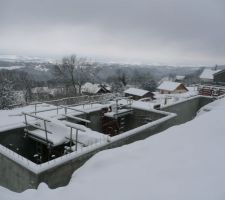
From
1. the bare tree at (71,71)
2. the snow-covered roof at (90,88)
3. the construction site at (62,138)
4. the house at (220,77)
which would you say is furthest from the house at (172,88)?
the construction site at (62,138)

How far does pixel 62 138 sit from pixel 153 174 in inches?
149

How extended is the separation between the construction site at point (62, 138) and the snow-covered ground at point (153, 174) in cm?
38

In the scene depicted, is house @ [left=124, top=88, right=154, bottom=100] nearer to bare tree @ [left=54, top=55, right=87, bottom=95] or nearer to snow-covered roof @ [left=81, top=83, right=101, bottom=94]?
snow-covered roof @ [left=81, top=83, right=101, bottom=94]

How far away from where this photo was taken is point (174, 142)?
5.67 metres

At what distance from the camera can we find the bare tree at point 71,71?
31.7 metres

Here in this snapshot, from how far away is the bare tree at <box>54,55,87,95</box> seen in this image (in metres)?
31.7

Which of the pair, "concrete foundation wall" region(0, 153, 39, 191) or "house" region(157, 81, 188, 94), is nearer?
"concrete foundation wall" region(0, 153, 39, 191)

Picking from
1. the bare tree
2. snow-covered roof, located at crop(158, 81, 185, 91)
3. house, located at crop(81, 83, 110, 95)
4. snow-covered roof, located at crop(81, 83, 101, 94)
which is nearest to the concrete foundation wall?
the bare tree

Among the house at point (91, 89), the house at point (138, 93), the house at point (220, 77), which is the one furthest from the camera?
the house at point (91, 89)

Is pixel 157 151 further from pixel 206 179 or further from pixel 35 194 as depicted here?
pixel 35 194

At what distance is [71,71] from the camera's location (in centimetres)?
3183

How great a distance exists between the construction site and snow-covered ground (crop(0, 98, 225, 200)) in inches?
14.8

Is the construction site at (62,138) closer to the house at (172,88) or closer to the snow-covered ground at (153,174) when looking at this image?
the snow-covered ground at (153,174)

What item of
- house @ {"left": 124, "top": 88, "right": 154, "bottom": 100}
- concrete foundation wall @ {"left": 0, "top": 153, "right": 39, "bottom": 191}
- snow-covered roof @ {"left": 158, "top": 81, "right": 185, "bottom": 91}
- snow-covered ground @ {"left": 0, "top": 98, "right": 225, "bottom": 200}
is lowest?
house @ {"left": 124, "top": 88, "right": 154, "bottom": 100}
